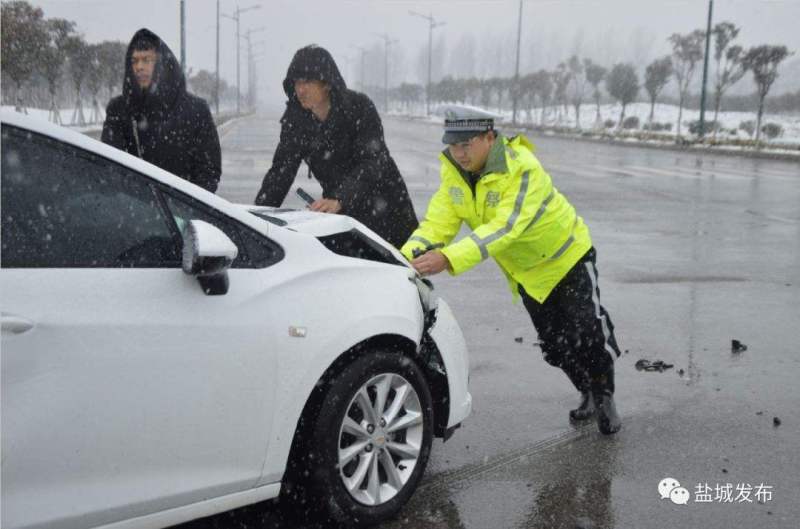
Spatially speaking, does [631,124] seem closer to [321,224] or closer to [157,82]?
[157,82]

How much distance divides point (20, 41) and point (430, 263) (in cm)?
2512

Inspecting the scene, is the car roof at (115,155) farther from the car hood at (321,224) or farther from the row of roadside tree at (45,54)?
the row of roadside tree at (45,54)

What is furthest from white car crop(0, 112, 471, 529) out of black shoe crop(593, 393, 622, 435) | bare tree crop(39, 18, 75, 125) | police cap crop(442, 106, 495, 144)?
bare tree crop(39, 18, 75, 125)

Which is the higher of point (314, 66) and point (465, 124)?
point (314, 66)

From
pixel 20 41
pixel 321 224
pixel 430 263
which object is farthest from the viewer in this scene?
pixel 20 41

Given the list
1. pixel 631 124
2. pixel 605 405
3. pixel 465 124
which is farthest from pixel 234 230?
pixel 631 124

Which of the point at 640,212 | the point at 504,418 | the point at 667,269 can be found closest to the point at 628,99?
the point at 640,212

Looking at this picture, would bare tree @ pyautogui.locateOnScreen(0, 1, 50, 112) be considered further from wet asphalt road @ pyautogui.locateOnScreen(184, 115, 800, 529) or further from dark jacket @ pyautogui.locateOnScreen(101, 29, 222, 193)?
dark jacket @ pyautogui.locateOnScreen(101, 29, 222, 193)

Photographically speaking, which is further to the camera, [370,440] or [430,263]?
[430,263]

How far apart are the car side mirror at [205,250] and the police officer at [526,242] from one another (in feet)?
4.05

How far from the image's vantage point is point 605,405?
455cm

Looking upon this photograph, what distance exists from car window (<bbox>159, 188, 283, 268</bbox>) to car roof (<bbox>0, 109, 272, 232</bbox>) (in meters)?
0.02

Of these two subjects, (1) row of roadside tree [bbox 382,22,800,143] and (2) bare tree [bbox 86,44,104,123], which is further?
(1) row of roadside tree [bbox 382,22,800,143]

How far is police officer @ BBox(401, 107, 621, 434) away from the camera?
408 cm
